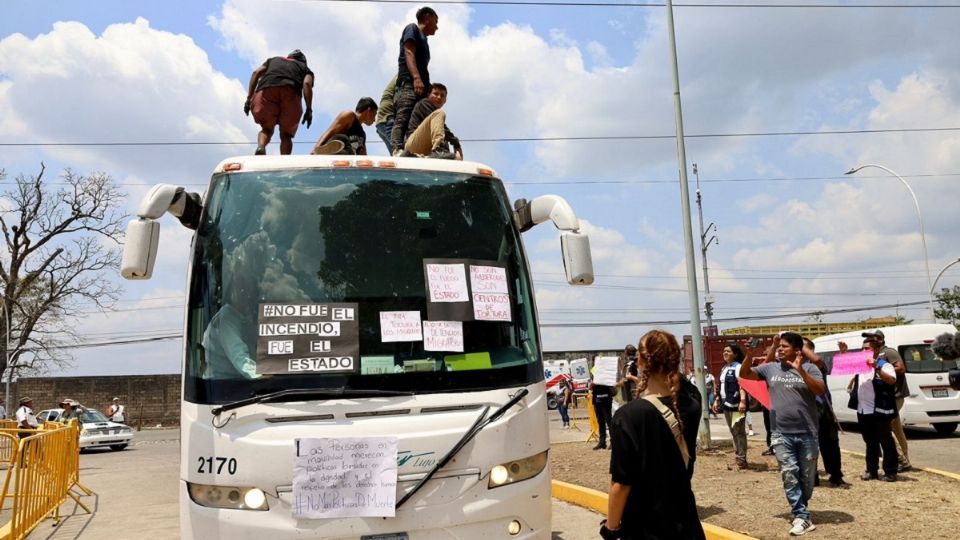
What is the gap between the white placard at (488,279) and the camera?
4.81 metres

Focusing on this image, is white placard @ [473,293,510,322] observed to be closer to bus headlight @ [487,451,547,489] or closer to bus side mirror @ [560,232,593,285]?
bus side mirror @ [560,232,593,285]

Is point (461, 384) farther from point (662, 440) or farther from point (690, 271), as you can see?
point (690, 271)

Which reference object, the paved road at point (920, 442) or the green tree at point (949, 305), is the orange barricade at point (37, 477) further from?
the green tree at point (949, 305)

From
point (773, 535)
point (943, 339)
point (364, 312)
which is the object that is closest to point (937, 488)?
point (773, 535)

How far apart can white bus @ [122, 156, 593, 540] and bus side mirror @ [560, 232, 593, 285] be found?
1cm

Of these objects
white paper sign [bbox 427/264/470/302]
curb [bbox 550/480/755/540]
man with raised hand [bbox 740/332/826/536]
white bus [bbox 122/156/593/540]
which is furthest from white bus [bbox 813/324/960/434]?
white paper sign [bbox 427/264/470/302]

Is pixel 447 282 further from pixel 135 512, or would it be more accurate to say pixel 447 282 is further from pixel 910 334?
pixel 910 334

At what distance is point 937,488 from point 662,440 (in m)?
6.83

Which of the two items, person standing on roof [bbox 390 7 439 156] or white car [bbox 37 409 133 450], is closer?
person standing on roof [bbox 390 7 439 156]

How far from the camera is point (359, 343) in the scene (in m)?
4.40

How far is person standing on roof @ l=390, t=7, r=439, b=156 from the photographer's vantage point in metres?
8.02

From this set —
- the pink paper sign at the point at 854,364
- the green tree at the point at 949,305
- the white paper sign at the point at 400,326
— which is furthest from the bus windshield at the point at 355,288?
the green tree at the point at 949,305

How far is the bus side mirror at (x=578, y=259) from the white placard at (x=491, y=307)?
55 centimetres

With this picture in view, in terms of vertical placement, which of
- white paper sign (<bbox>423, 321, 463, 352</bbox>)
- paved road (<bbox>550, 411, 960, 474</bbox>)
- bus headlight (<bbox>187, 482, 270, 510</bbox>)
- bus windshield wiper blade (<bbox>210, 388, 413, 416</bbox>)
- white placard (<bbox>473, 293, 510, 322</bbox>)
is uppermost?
white placard (<bbox>473, 293, 510, 322</bbox>)
